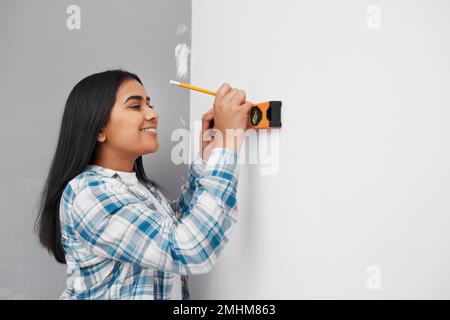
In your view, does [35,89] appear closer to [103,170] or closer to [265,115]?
[103,170]

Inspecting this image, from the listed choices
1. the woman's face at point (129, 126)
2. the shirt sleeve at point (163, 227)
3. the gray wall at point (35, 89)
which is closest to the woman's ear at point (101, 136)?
the woman's face at point (129, 126)

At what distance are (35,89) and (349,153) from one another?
3.10ft

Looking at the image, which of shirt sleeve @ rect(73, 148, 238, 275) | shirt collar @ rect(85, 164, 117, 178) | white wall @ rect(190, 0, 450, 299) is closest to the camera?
white wall @ rect(190, 0, 450, 299)

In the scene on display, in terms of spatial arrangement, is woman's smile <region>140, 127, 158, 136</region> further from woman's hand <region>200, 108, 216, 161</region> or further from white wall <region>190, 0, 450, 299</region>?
white wall <region>190, 0, 450, 299</region>

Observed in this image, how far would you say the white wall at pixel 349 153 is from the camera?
52cm

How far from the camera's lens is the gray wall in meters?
1.15

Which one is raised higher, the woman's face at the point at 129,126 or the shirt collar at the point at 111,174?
the woman's face at the point at 129,126

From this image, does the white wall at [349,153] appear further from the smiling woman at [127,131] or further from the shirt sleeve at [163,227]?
the smiling woman at [127,131]

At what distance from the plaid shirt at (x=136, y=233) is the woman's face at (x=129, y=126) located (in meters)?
0.09

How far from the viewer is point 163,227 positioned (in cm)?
80

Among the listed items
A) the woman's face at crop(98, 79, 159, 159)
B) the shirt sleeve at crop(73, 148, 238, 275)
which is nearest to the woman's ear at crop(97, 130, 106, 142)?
the woman's face at crop(98, 79, 159, 159)

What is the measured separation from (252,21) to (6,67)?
0.74m

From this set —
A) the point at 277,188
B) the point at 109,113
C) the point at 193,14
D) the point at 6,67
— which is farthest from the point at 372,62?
the point at 6,67

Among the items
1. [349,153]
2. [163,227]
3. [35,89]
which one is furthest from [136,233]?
[35,89]
